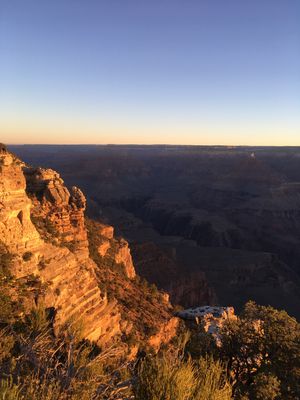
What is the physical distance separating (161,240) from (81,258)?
247 feet

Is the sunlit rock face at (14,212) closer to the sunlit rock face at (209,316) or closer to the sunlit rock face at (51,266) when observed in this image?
the sunlit rock face at (51,266)

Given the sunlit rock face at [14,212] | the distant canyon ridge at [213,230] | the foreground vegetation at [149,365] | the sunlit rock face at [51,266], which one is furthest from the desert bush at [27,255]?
the distant canyon ridge at [213,230]

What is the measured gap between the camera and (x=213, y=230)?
396 ft

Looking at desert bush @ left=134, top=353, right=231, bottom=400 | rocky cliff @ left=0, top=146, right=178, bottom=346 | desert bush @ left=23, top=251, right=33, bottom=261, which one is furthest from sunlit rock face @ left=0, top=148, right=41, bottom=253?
desert bush @ left=134, top=353, right=231, bottom=400

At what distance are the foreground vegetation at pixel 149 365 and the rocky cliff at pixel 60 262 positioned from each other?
4.97 feet

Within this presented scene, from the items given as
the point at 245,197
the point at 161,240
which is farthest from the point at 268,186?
the point at 161,240

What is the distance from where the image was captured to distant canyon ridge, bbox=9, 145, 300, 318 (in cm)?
6419

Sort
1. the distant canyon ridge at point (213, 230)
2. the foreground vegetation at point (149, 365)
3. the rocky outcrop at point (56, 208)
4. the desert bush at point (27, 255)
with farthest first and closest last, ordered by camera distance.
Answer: the distant canyon ridge at point (213, 230)
the rocky outcrop at point (56, 208)
the desert bush at point (27, 255)
the foreground vegetation at point (149, 365)

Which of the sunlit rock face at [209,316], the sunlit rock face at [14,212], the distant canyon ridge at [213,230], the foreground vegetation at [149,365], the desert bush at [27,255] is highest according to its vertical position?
the sunlit rock face at [14,212]

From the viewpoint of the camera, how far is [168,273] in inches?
2371

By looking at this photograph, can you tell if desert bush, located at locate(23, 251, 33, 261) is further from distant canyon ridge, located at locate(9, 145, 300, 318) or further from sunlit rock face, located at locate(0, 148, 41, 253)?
distant canyon ridge, located at locate(9, 145, 300, 318)

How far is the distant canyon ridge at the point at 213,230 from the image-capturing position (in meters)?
64.2

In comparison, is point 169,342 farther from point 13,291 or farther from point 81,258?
point 13,291

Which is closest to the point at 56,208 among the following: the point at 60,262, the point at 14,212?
the point at 60,262
